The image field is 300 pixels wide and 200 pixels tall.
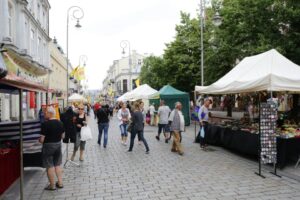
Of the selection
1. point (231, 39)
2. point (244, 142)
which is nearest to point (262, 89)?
point (244, 142)

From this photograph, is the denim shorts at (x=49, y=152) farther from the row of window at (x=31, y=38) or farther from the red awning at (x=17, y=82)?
the row of window at (x=31, y=38)

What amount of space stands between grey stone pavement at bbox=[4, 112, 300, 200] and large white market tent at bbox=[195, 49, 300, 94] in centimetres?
224

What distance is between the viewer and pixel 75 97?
114ft

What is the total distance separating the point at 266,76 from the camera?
9.01 m

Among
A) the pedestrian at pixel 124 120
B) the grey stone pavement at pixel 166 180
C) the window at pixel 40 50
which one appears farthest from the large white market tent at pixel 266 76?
the window at pixel 40 50

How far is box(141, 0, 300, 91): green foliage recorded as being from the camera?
17109 mm

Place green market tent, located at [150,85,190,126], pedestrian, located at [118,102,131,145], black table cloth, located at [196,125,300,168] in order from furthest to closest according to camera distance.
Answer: green market tent, located at [150,85,190,126] → pedestrian, located at [118,102,131,145] → black table cloth, located at [196,125,300,168]

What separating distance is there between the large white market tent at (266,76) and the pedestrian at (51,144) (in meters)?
5.56

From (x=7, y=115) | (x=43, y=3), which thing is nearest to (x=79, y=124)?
(x=7, y=115)

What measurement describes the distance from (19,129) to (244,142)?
661 cm

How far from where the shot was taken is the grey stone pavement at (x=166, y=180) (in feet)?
21.6

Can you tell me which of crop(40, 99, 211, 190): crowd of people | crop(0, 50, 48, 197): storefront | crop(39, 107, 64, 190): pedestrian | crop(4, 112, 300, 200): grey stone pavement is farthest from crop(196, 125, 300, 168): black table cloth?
crop(0, 50, 48, 197): storefront

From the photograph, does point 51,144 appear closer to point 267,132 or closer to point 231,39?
point 267,132

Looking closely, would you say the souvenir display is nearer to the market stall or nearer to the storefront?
the market stall
